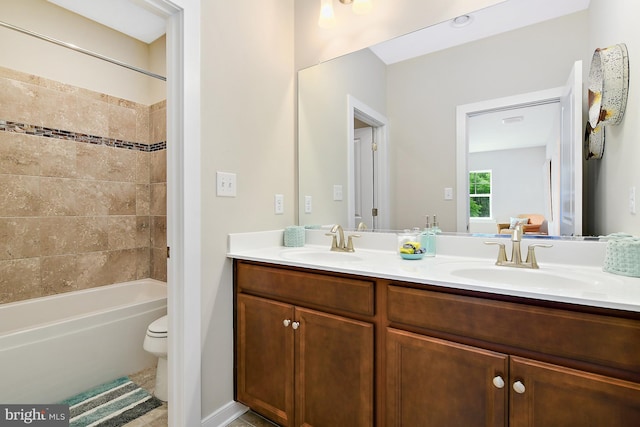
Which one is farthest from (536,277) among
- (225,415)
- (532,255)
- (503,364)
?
(225,415)

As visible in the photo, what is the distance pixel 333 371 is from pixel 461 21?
169 cm

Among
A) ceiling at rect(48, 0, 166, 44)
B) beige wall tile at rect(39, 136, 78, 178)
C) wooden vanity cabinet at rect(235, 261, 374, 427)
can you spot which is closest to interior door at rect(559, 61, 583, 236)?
wooden vanity cabinet at rect(235, 261, 374, 427)

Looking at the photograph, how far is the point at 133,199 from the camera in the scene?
2.69 metres

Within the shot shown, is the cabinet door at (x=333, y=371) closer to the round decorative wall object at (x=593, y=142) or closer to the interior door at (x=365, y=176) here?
the interior door at (x=365, y=176)

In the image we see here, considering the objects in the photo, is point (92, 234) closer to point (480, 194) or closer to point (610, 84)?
point (480, 194)

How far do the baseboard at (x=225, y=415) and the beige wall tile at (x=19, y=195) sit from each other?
1.88 meters

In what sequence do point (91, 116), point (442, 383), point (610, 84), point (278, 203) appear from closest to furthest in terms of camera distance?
point (442, 383) → point (610, 84) → point (278, 203) → point (91, 116)

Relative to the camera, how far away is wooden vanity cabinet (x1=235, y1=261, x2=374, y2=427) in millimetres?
1149

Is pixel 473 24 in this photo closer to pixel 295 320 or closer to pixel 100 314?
pixel 295 320

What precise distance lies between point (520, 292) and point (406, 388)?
0.50 m

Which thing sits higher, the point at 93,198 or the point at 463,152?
the point at 463,152

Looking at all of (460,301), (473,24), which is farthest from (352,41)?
(460,301)

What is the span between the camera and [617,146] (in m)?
1.11

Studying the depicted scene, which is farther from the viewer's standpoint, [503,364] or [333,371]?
[333,371]
